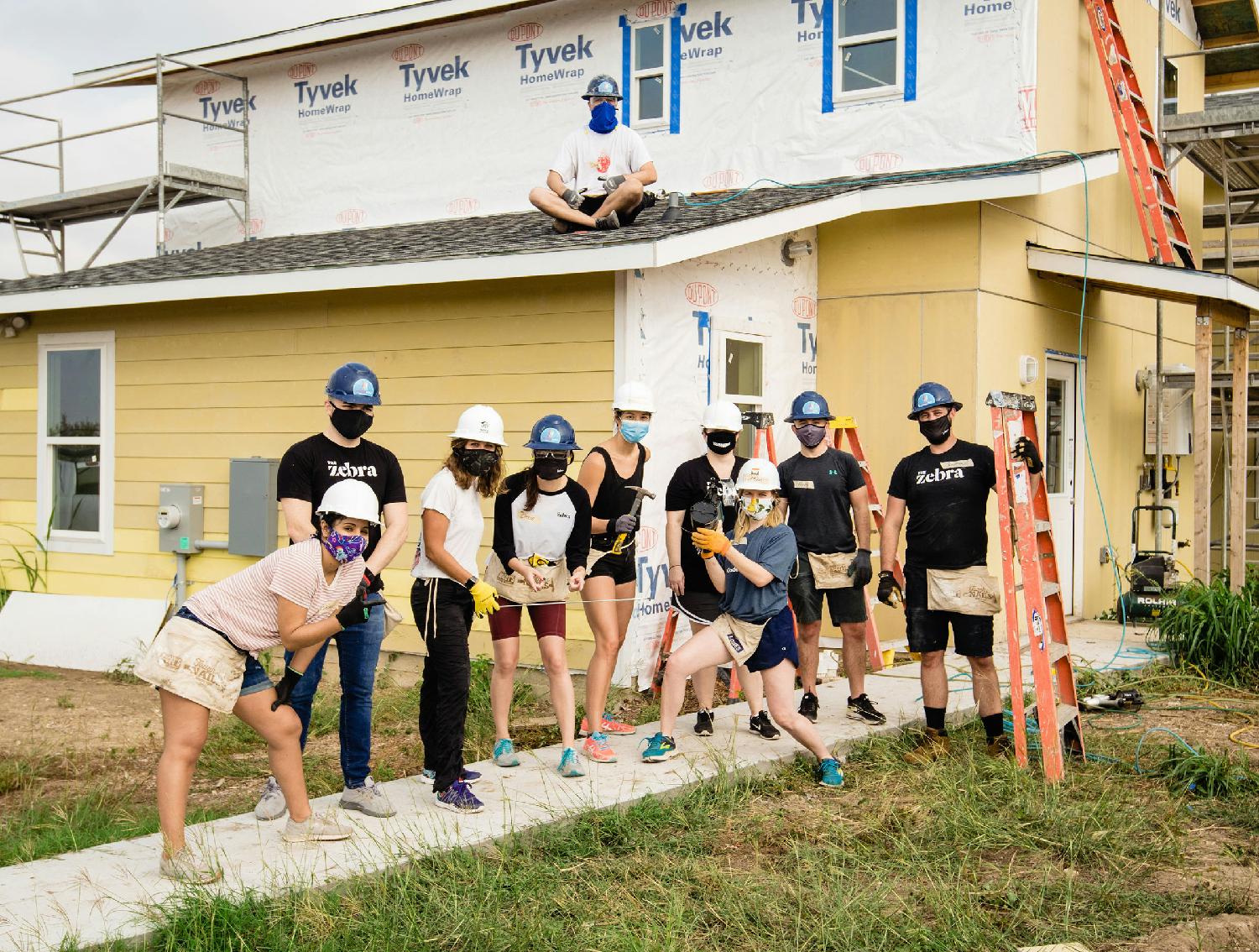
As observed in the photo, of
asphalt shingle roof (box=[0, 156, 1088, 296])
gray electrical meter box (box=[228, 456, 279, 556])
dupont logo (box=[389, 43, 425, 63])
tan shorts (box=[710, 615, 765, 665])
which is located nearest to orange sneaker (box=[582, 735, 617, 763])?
tan shorts (box=[710, 615, 765, 665])

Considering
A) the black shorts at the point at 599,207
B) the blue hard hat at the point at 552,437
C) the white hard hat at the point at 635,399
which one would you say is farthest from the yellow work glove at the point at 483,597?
the black shorts at the point at 599,207

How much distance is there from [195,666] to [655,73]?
32.5 ft

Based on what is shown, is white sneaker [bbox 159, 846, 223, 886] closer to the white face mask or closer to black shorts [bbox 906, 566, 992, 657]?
the white face mask

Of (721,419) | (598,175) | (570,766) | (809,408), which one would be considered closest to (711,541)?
(721,419)

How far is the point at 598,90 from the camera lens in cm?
1017

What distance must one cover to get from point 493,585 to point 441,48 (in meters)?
9.79

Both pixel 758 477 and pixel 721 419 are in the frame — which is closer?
pixel 758 477

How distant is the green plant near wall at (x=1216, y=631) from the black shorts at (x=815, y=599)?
3.16m

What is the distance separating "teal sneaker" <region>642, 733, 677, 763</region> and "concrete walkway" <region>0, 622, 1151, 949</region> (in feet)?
0.14

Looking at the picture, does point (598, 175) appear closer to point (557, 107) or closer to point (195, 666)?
point (557, 107)

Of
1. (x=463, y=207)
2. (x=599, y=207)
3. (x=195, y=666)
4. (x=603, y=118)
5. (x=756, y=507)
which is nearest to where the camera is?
(x=195, y=666)

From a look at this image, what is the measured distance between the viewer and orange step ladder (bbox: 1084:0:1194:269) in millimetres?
11914

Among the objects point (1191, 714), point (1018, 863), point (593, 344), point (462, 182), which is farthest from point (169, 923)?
point (462, 182)

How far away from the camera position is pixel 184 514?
11.0 meters
